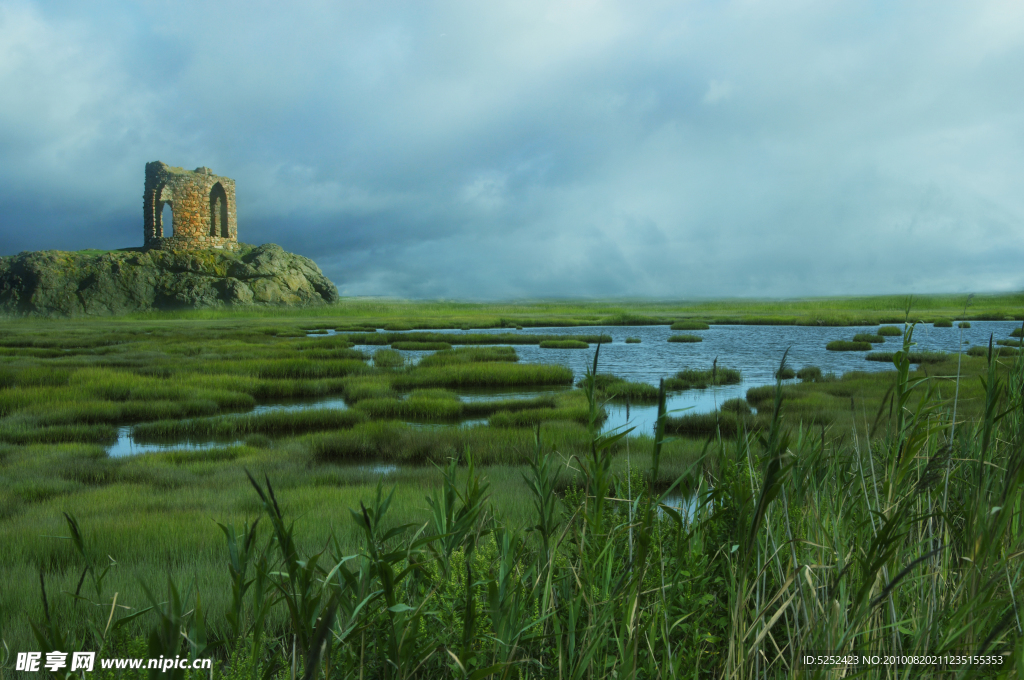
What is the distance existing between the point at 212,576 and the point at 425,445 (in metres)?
4.65

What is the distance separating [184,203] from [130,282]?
737 centimetres

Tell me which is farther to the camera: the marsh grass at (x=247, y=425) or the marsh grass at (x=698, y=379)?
the marsh grass at (x=698, y=379)

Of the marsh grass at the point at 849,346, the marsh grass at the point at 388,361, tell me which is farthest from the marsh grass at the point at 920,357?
the marsh grass at the point at 388,361

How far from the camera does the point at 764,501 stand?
56.9 inches

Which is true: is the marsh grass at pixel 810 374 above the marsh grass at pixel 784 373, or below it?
below

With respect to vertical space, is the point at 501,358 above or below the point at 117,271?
below

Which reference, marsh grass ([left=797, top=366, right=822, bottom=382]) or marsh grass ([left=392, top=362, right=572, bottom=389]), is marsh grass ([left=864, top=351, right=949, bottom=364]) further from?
marsh grass ([left=392, top=362, right=572, bottom=389])

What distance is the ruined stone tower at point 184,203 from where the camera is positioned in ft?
138

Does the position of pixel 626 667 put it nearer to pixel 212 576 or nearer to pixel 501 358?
pixel 212 576

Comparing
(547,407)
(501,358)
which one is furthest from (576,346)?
(547,407)

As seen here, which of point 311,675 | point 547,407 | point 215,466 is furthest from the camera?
point 547,407

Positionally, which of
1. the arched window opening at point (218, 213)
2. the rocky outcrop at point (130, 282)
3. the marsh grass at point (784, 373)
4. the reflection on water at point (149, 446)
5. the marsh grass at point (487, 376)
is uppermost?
the arched window opening at point (218, 213)

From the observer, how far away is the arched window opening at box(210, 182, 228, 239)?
45.7 meters

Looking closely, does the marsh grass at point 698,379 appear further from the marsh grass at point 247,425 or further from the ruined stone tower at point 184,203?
the ruined stone tower at point 184,203
